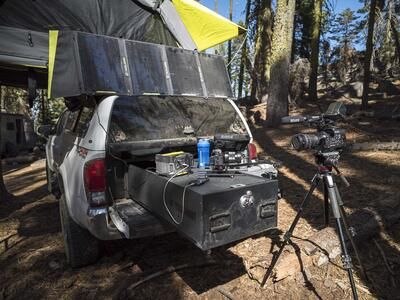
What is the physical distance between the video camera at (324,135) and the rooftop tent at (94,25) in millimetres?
4213

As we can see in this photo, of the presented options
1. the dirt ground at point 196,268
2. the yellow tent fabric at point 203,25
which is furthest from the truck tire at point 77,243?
the yellow tent fabric at point 203,25

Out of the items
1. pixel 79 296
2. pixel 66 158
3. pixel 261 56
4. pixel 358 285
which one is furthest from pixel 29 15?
pixel 261 56

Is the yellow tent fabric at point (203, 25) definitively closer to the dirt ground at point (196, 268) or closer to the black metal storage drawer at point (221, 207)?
the dirt ground at point (196, 268)

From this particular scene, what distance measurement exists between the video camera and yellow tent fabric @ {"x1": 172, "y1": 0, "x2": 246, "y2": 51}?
15.7 feet

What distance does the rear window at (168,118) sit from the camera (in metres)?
3.31

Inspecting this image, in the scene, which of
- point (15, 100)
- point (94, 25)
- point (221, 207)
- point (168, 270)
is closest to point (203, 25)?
point (94, 25)

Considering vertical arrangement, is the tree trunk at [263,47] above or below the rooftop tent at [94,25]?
above

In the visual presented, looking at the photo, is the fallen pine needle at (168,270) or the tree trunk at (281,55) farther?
the tree trunk at (281,55)

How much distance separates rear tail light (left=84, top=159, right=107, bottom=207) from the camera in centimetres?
287

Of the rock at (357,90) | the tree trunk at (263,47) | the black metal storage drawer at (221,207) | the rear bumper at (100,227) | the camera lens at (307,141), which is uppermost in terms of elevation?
the tree trunk at (263,47)

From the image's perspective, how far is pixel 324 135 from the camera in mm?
2586

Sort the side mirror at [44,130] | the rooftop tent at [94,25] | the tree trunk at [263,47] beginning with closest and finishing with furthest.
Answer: the rooftop tent at [94,25]
the side mirror at [44,130]
the tree trunk at [263,47]

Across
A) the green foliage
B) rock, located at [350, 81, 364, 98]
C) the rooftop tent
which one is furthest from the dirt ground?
the green foliage

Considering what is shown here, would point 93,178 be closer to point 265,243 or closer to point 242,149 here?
point 242,149
